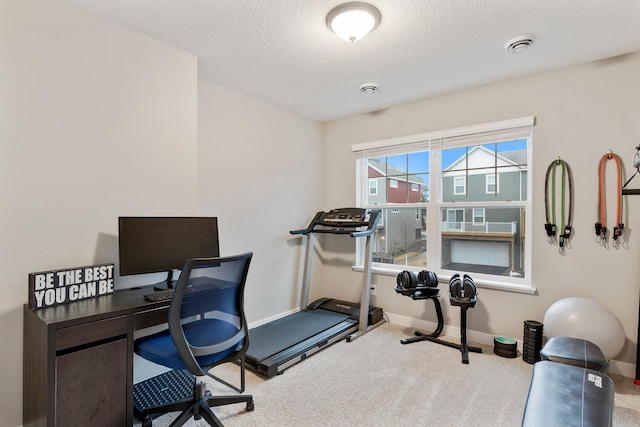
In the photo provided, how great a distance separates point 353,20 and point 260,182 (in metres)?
1.99

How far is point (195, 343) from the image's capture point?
69.2 inches

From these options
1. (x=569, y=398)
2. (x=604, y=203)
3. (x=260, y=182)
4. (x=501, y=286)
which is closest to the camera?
(x=569, y=398)

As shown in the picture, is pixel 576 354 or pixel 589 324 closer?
pixel 576 354

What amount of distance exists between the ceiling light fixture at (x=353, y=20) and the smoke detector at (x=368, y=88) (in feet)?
3.32

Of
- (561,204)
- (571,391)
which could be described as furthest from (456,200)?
(571,391)

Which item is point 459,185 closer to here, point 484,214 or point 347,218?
point 484,214

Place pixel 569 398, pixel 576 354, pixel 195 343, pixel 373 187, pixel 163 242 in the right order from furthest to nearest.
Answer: pixel 373 187, pixel 163 242, pixel 576 354, pixel 195 343, pixel 569 398

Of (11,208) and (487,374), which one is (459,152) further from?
(11,208)

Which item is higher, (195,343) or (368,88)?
(368,88)

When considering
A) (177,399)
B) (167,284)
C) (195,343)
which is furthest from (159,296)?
(177,399)

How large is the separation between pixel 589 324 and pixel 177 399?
9.62 ft

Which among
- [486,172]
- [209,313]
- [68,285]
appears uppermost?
[486,172]

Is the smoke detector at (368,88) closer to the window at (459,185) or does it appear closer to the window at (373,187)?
the window at (373,187)

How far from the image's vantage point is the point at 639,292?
254 cm
